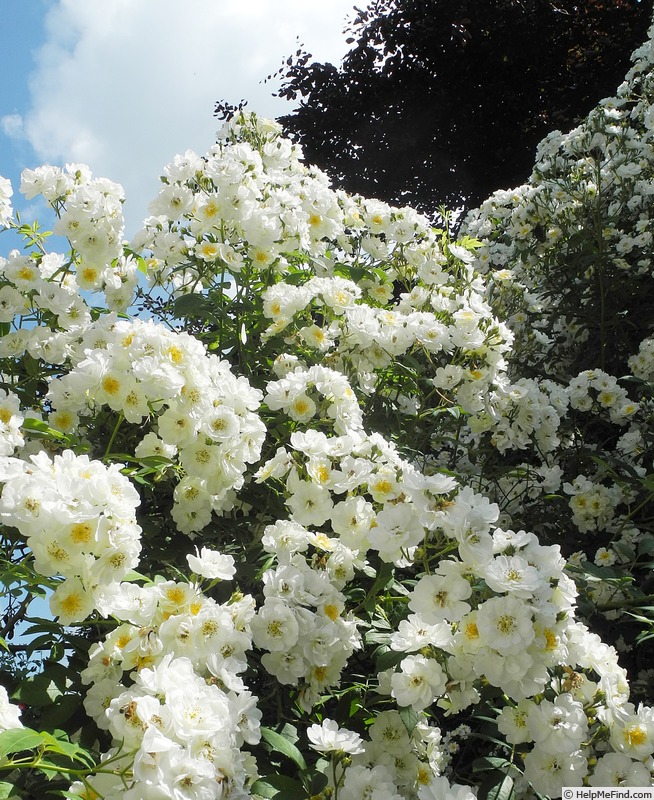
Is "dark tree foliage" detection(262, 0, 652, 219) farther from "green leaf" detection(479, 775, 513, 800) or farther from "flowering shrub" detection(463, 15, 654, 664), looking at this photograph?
"green leaf" detection(479, 775, 513, 800)

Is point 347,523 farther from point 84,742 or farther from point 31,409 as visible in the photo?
point 31,409

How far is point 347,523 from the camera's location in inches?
71.1

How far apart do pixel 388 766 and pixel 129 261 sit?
1957 millimetres

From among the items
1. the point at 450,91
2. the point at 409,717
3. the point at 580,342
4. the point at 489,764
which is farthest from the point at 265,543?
the point at 450,91

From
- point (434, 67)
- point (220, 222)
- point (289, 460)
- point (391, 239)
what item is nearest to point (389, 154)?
point (434, 67)

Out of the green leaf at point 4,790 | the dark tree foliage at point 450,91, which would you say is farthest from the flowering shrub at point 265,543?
the dark tree foliage at point 450,91

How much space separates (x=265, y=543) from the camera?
5.79ft

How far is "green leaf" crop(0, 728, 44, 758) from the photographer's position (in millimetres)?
A: 1154

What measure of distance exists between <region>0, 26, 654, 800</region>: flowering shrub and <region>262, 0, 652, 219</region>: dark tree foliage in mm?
5933

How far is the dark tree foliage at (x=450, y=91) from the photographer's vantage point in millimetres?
7977

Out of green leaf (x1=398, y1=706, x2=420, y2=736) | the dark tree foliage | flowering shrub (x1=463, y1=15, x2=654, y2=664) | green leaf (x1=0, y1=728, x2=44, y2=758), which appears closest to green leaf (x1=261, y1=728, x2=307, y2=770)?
green leaf (x1=398, y1=706, x2=420, y2=736)

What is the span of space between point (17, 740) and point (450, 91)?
28.0 ft

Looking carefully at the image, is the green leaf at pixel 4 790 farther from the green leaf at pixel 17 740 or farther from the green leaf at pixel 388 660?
the green leaf at pixel 388 660

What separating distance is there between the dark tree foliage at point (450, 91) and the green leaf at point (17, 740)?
780 centimetres
